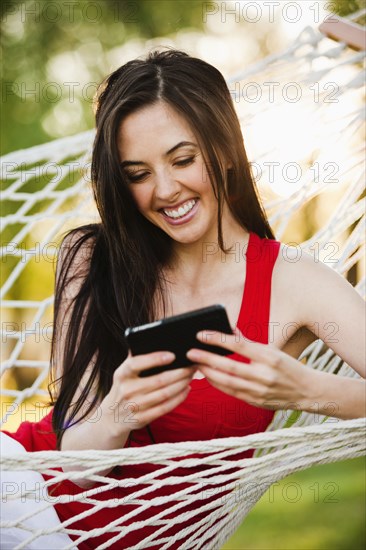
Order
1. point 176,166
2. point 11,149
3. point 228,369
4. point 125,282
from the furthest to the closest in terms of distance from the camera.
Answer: point 11,149
point 125,282
point 176,166
point 228,369

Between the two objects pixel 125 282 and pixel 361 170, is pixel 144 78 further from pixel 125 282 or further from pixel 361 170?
pixel 361 170

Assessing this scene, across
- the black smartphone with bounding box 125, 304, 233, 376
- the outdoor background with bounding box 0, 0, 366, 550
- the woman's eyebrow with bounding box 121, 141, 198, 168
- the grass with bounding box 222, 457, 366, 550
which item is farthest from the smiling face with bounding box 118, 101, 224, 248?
the outdoor background with bounding box 0, 0, 366, 550

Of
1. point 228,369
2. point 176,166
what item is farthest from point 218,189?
point 228,369

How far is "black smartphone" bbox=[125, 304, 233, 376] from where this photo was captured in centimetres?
95

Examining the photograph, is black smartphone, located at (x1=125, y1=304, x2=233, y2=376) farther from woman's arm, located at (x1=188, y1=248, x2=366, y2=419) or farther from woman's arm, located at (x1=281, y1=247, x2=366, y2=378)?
woman's arm, located at (x1=281, y1=247, x2=366, y2=378)

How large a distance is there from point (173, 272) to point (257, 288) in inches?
7.4

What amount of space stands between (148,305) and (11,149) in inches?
189

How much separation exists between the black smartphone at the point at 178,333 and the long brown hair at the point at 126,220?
370 millimetres

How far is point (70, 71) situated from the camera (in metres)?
6.12

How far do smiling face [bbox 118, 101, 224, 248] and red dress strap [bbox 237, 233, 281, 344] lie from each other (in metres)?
0.17

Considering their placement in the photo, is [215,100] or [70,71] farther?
[70,71]

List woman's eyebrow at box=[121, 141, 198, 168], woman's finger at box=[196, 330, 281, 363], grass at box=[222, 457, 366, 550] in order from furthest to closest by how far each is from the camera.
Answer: grass at box=[222, 457, 366, 550] < woman's eyebrow at box=[121, 141, 198, 168] < woman's finger at box=[196, 330, 281, 363]

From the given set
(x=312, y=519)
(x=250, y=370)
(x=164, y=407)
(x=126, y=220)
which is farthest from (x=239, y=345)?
(x=312, y=519)

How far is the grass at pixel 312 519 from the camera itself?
2865 millimetres
